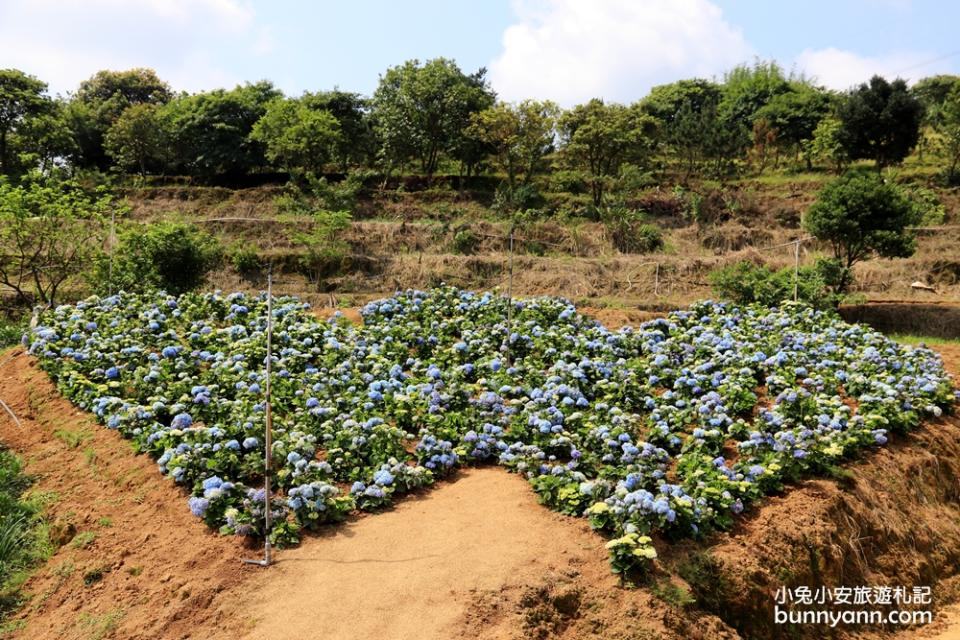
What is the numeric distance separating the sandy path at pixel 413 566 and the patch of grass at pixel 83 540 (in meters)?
1.58

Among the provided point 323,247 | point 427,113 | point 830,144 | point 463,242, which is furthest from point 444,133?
point 830,144

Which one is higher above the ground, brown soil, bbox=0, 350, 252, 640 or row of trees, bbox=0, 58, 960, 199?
row of trees, bbox=0, 58, 960, 199

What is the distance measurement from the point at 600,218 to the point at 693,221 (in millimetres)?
3448

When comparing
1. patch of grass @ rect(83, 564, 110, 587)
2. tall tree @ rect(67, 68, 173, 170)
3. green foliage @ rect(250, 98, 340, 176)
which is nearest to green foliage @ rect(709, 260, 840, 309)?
patch of grass @ rect(83, 564, 110, 587)

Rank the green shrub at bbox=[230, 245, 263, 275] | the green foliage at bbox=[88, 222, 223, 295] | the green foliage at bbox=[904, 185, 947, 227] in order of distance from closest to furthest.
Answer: the green foliage at bbox=[88, 222, 223, 295] < the green shrub at bbox=[230, 245, 263, 275] < the green foliage at bbox=[904, 185, 947, 227]

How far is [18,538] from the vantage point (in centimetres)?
570

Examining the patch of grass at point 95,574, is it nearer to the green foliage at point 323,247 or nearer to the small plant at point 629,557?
the small plant at point 629,557

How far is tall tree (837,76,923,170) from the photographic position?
26.8m

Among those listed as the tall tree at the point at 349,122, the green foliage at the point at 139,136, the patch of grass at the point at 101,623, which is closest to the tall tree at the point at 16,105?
the green foliage at the point at 139,136

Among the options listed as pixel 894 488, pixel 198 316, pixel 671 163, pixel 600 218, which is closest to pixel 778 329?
pixel 894 488

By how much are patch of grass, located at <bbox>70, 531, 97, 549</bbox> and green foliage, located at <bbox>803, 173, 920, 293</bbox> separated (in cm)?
1526

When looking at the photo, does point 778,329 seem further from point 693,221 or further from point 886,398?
point 693,221

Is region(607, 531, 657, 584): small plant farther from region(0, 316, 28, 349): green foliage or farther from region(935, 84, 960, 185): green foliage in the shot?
region(935, 84, 960, 185): green foliage

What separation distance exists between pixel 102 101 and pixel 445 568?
37290mm
